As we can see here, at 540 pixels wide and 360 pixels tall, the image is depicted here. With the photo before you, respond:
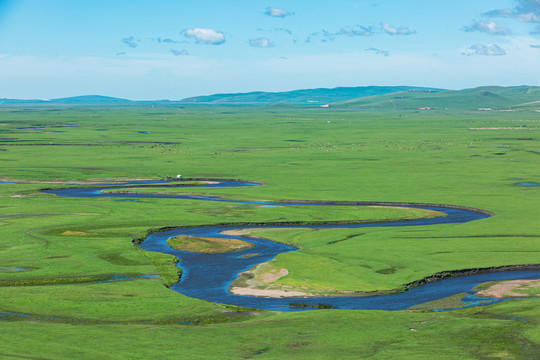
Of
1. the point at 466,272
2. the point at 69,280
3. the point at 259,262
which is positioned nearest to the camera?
the point at 69,280

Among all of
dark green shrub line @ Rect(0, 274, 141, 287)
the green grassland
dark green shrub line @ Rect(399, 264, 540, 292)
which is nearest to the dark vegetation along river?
dark green shrub line @ Rect(399, 264, 540, 292)

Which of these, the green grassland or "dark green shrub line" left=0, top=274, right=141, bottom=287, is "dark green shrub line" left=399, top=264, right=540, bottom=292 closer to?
the green grassland

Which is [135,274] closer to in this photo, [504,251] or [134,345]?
[134,345]

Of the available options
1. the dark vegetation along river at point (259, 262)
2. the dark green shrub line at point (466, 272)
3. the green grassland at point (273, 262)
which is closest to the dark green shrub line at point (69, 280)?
the green grassland at point (273, 262)

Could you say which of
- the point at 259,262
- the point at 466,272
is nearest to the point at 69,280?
the point at 259,262

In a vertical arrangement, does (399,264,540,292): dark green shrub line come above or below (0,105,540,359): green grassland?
below

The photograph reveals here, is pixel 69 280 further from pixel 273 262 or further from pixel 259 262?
pixel 273 262

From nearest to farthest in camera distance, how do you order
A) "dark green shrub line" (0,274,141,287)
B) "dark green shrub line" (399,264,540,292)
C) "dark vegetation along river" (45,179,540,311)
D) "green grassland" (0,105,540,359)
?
"green grassland" (0,105,540,359), "dark vegetation along river" (45,179,540,311), "dark green shrub line" (0,274,141,287), "dark green shrub line" (399,264,540,292)

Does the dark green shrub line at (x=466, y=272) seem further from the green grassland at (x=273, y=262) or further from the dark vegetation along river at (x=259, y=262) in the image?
the green grassland at (x=273, y=262)
